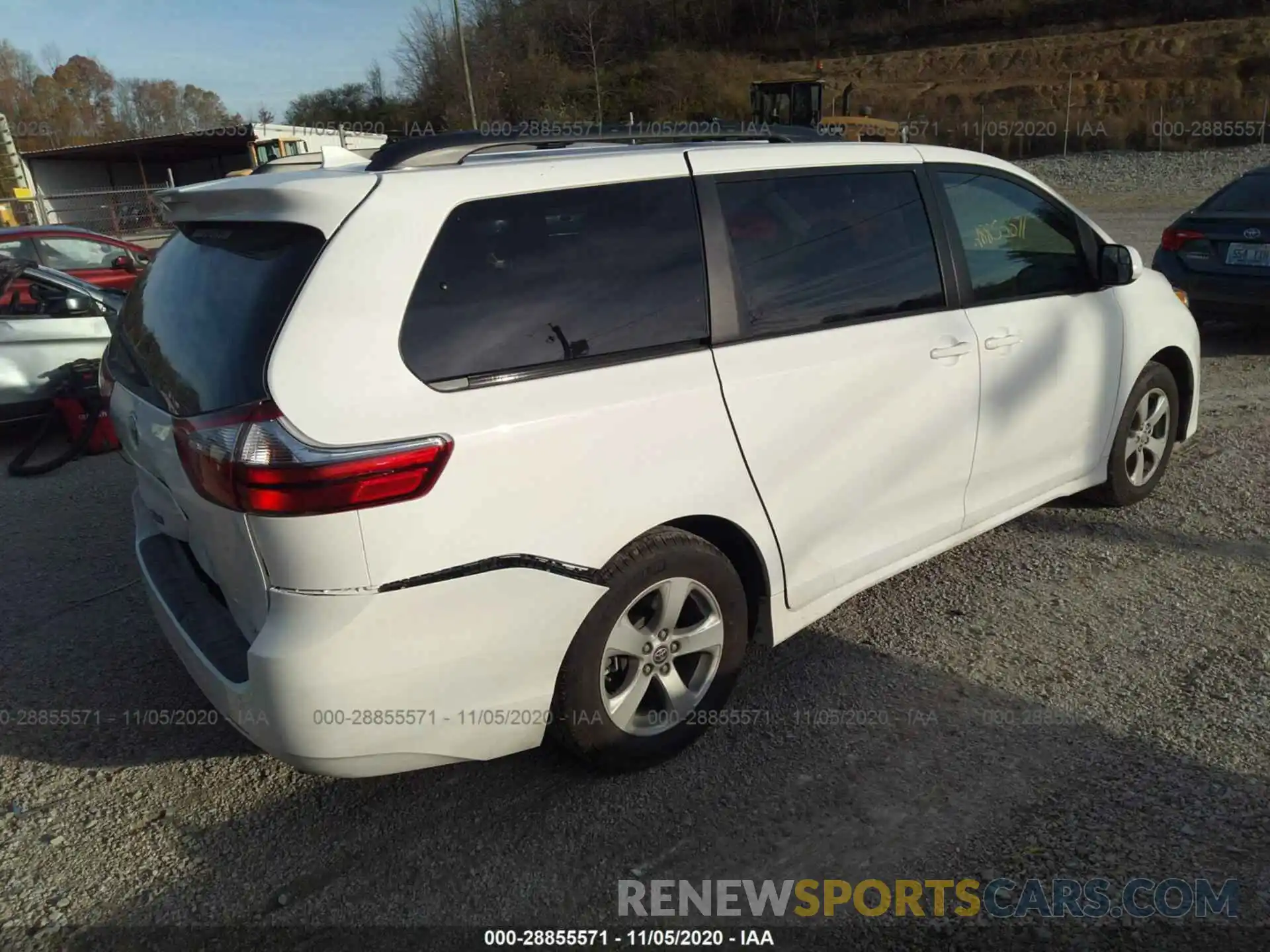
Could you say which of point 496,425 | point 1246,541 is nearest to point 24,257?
point 496,425

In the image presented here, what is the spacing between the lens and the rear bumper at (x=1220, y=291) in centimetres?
708

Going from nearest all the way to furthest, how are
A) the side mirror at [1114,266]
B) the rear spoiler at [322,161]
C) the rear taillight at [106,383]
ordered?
the rear spoiler at [322,161] < the rear taillight at [106,383] < the side mirror at [1114,266]

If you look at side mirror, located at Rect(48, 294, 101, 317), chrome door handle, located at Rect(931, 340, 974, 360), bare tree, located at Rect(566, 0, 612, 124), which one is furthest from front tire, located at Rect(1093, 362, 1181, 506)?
bare tree, located at Rect(566, 0, 612, 124)

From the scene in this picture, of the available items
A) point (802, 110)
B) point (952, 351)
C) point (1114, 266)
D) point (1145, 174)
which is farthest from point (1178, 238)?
point (1145, 174)

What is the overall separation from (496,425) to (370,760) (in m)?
0.93

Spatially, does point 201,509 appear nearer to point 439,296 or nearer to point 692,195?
point 439,296

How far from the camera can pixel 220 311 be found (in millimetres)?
2400

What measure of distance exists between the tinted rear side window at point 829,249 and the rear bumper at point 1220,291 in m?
5.32

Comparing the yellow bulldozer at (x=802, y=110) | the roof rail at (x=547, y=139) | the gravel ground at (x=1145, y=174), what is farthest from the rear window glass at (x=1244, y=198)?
the yellow bulldozer at (x=802, y=110)

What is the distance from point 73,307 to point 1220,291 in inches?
354

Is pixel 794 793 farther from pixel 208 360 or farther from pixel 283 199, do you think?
pixel 283 199

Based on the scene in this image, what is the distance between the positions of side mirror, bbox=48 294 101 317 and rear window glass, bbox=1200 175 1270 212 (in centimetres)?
908

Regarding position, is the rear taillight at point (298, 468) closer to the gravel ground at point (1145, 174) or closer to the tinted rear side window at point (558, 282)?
the tinted rear side window at point (558, 282)

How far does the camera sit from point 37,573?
4.50m
